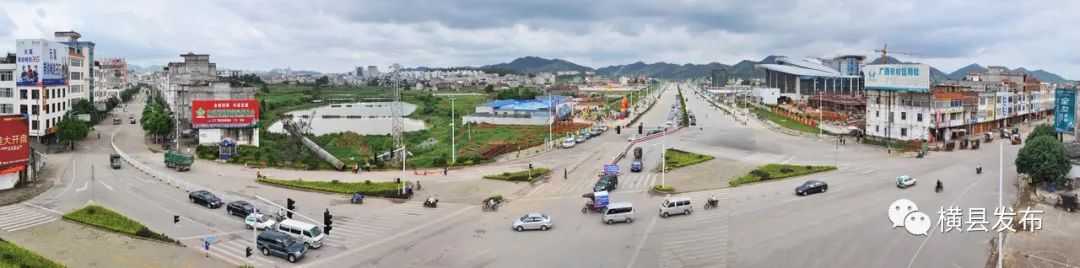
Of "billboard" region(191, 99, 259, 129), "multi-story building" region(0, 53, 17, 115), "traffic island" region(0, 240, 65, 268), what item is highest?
"multi-story building" region(0, 53, 17, 115)

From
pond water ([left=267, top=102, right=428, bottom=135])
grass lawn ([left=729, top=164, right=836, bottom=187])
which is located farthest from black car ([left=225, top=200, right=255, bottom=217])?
pond water ([left=267, top=102, right=428, bottom=135])

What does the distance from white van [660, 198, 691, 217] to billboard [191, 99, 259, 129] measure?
31.8m

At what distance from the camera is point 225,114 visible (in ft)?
150

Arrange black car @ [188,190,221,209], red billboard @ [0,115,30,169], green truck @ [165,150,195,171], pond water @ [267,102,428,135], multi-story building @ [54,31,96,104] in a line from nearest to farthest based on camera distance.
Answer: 1. black car @ [188,190,221,209]
2. red billboard @ [0,115,30,169]
3. green truck @ [165,150,195,171]
4. multi-story building @ [54,31,96,104]
5. pond water @ [267,102,428,135]

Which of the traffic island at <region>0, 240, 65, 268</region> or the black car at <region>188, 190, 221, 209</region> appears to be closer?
the traffic island at <region>0, 240, 65, 268</region>

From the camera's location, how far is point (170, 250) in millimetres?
20516

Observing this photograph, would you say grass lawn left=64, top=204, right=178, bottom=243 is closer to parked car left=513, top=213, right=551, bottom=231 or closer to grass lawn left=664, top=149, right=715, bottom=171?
parked car left=513, top=213, right=551, bottom=231

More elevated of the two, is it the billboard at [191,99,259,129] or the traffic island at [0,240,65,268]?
the billboard at [191,99,259,129]

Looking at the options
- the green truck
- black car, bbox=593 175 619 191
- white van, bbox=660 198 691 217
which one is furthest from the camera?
the green truck

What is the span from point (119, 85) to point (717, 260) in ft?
409

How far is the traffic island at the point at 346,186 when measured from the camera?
29.5 meters

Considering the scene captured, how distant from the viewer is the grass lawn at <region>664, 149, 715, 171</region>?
123 ft

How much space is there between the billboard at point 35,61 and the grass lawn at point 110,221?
27.4 meters

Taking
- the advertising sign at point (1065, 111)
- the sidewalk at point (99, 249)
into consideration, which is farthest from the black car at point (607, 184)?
the advertising sign at point (1065, 111)
